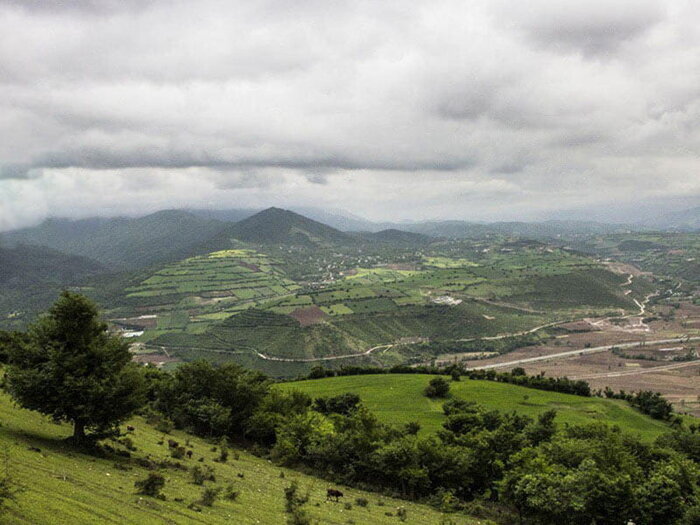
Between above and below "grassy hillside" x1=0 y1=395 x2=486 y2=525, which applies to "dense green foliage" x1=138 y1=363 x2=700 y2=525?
below

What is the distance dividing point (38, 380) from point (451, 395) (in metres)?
91.0

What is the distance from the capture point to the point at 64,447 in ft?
101

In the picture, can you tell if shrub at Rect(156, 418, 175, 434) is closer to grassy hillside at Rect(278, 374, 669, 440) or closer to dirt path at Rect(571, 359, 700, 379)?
grassy hillside at Rect(278, 374, 669, 440)

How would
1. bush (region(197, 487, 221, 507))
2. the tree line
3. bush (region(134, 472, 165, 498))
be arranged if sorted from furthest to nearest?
the tree line < bush (region(197, 487, 221, 507)) < bush (region(134, 472, 165, 498))

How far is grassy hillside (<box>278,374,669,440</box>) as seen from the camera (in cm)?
9031

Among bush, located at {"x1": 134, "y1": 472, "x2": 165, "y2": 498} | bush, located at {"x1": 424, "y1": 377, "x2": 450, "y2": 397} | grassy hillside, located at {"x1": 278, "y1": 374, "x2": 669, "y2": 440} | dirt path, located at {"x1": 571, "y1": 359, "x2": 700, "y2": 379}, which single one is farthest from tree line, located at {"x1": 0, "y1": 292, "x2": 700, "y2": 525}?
dirt path, located at {"x1": 571, "y1": 359, "x2": 700, "y2": 379}

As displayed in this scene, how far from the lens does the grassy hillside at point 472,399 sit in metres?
90.3

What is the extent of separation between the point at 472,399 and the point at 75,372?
88.7m

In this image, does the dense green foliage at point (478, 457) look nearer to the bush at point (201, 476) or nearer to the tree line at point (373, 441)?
the tree line at point (373, 441)

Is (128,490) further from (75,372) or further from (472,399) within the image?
(472,399)

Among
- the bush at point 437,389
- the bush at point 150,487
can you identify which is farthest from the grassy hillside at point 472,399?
the bush at point 150,487

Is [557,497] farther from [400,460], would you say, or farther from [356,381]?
[356,381]

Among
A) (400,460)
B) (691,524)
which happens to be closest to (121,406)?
(400,460)

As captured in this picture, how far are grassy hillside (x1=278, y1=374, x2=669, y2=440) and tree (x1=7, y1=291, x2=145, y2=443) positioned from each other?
5575 centimetres
